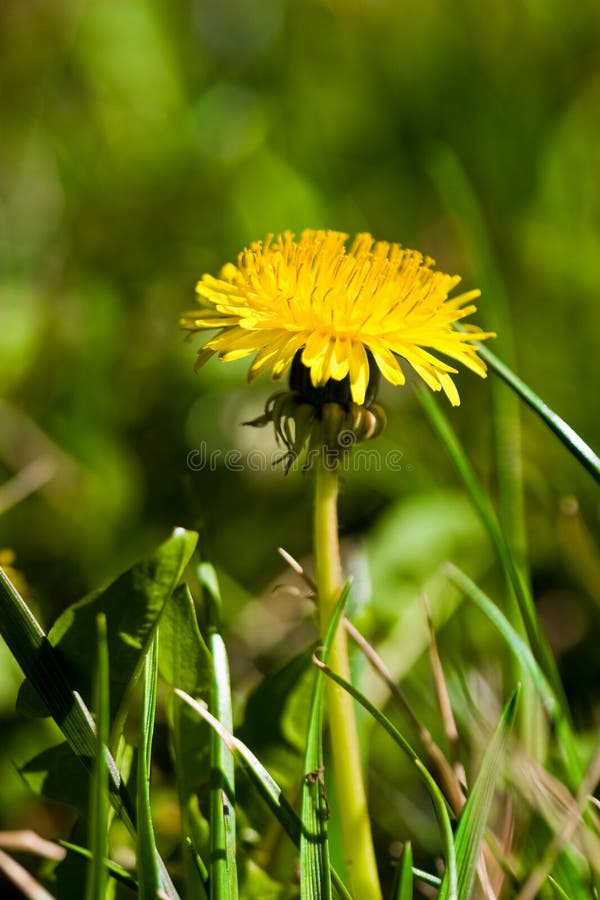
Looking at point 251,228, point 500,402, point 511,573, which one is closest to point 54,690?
point 511,573

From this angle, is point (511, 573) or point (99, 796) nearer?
point (99, 796)

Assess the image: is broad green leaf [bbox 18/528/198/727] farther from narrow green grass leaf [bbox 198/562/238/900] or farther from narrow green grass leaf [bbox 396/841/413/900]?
narrow green grass leaf [bbox 396/841/413/900]

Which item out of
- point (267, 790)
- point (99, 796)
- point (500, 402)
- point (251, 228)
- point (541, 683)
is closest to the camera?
point (99, 796)

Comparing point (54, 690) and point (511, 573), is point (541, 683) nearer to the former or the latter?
point (511, 573)

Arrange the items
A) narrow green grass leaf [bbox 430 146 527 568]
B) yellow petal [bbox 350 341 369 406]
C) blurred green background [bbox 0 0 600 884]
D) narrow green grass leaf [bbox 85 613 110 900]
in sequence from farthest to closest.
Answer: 1. blurred green background [bbox 0 0 600 884]
2. narrow green grass leaf [bbox 430 146 527 568]
3. yellow petal [bbox 350 341 369 406]
4. narrow green grass leaf [bbox 85 613 110 900]

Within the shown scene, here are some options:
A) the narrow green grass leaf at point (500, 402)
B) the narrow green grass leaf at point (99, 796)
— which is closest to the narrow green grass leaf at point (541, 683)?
the narrow green grass leaf at point (500, 402)

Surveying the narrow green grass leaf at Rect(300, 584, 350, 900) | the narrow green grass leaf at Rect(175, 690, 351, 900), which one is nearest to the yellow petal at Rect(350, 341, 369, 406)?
the narrow green grass leaf at Rect(300, 584, 350, 900)

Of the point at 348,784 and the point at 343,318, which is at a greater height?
the point at 343,318
